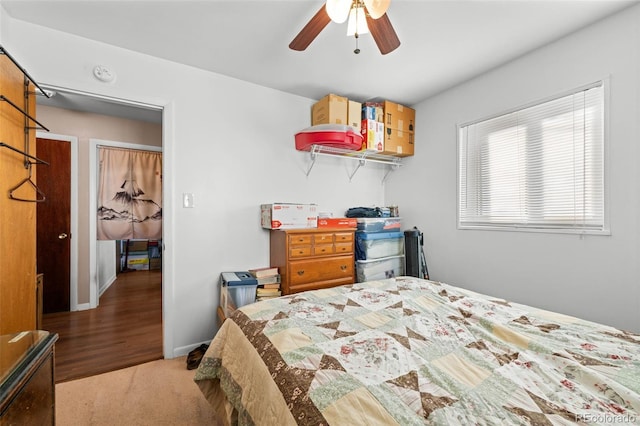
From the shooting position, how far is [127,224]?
3822 mm

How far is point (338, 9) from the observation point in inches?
55.7

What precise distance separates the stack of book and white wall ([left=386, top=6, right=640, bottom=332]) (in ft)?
5.70

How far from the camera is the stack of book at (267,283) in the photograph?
2469mm

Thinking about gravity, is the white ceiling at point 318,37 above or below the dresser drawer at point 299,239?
above

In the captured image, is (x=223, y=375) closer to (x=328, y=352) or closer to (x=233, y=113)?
(x=328, y=352)

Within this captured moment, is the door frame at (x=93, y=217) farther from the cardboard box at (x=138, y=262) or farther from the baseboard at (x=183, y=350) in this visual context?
the cardboard box at (x=138, y=262)

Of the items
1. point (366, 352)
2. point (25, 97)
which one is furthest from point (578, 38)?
point (25, 97)

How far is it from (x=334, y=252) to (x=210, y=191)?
1.33m

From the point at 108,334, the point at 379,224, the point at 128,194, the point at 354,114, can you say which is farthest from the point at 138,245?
the point at 354,114

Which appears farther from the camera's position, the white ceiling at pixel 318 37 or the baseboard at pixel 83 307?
the baseboard at pixel 83 307

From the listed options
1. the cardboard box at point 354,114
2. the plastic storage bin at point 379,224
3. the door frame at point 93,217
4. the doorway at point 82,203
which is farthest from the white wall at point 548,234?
the door frame at point 93,217

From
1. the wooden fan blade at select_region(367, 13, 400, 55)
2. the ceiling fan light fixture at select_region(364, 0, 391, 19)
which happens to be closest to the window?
the wooden fan blade at select_region(367, 13, 400, 55)

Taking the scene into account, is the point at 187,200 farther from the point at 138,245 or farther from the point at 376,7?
the point at 138,245

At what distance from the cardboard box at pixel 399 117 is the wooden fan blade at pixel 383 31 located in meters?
1.45
